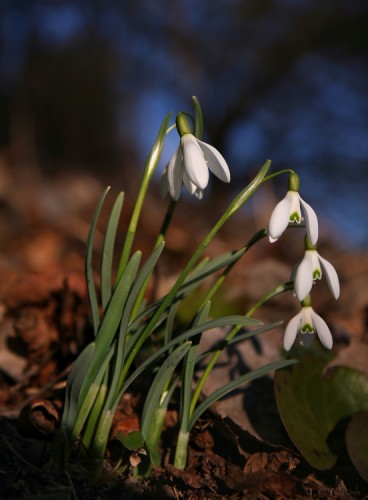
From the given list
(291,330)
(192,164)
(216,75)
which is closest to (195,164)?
(192,164)

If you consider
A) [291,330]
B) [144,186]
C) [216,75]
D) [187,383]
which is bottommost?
[187,383]

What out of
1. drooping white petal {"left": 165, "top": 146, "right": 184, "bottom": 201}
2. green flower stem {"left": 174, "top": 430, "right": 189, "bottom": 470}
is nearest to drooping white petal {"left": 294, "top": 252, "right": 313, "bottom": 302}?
drooping white petal {"left": 165, "top": 146, "right": 184, "bottom": 201}

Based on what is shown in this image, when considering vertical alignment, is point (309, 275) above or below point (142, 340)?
above

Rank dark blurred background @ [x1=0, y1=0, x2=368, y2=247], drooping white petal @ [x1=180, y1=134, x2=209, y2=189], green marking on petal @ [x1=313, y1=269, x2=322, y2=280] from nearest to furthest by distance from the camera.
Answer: drooping white petal @ [x1=180, y1=134, x2=209, y2=189] < green marking on petal @ [x1=313, y1=269, x2=322, y2=280] < dark blurred background @ [x1=0, y1=0, x2=368, y2=247]

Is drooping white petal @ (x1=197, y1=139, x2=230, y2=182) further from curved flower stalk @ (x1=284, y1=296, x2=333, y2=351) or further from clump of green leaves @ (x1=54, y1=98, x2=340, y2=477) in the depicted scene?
curved flower stalk @ (x1=284, y1=296, x2=333, y2=351)

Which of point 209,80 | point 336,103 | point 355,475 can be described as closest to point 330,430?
point 355,475

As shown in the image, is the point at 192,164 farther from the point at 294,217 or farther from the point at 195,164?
the point at 294,217

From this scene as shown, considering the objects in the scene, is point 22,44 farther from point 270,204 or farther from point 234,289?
point 234,289

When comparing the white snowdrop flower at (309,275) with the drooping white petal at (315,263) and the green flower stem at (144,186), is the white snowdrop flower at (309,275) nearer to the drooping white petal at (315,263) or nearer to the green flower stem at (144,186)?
the drooping white petal at (315,263)
